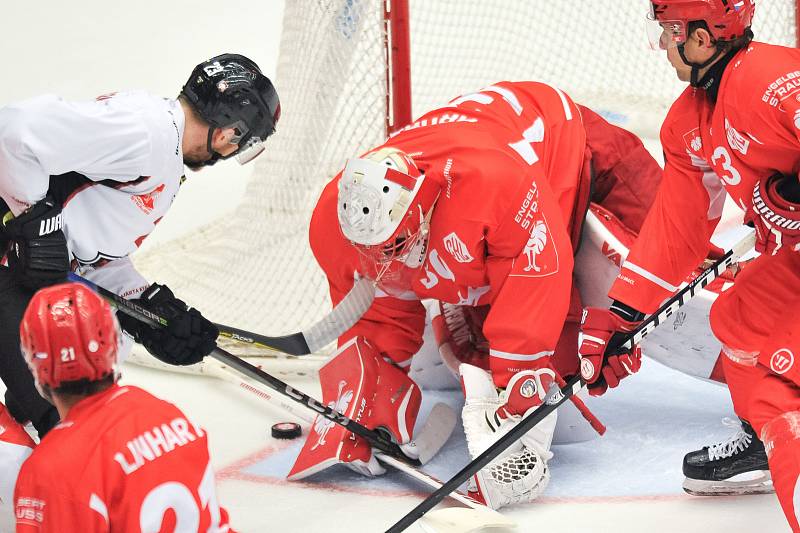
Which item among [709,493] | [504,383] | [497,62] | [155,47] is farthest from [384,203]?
[155,47]

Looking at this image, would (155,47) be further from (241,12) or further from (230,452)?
(230,452)

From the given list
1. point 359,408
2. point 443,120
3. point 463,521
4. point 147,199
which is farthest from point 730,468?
point 147,199

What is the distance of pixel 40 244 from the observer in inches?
92.5

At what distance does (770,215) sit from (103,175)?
54.1 inches

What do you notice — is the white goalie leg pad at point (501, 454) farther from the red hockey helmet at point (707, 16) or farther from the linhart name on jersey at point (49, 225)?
the linhart name on jersey at point (49, 225)

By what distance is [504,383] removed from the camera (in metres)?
2.90

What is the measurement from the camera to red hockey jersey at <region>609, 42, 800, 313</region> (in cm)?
222

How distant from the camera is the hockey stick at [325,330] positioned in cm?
311

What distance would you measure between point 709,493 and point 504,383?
22.0 inches

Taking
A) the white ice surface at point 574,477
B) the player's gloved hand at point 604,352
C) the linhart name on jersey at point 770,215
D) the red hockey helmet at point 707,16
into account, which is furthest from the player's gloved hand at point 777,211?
the white ice surface at point 574,477

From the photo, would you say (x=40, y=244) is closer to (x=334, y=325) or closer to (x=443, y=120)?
(x=334, y=325)

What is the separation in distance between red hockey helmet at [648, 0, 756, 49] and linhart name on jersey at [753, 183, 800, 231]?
322 millimetres

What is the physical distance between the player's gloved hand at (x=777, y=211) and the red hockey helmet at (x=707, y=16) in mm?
312

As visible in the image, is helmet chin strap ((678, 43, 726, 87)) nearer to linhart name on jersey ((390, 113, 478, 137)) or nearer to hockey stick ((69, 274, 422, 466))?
linhart name on jersey ((390, 113, 478, 137))
